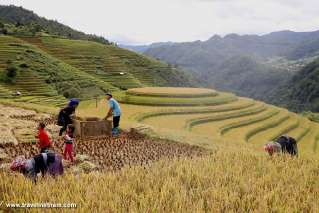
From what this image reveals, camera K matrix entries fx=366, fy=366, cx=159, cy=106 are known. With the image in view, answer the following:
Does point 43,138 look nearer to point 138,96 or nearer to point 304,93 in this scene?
point 138,96

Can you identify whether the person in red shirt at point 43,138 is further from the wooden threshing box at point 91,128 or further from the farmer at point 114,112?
the farmer at point 114,112

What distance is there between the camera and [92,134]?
546 inches

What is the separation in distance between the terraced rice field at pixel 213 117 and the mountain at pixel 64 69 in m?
14.6

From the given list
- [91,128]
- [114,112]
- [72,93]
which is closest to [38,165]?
[91,128]

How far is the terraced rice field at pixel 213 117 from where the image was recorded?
27.2 m

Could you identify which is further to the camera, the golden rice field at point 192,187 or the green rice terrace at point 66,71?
the green rice terrace at point 66,71

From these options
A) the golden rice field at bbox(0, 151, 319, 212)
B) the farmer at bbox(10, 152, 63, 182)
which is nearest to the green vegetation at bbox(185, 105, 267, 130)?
the golden rice field at bbox(0, 151, 319, 212)

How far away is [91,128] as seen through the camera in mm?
13836

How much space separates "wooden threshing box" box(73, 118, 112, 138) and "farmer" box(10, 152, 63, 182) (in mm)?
6641

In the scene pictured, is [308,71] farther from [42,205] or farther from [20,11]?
[42,205]

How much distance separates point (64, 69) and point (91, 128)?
5480 cm

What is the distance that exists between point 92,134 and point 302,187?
904cm

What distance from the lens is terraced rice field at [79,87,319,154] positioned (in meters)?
27.2

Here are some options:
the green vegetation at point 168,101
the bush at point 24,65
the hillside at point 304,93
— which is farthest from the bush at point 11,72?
the hillside at point 304,93
